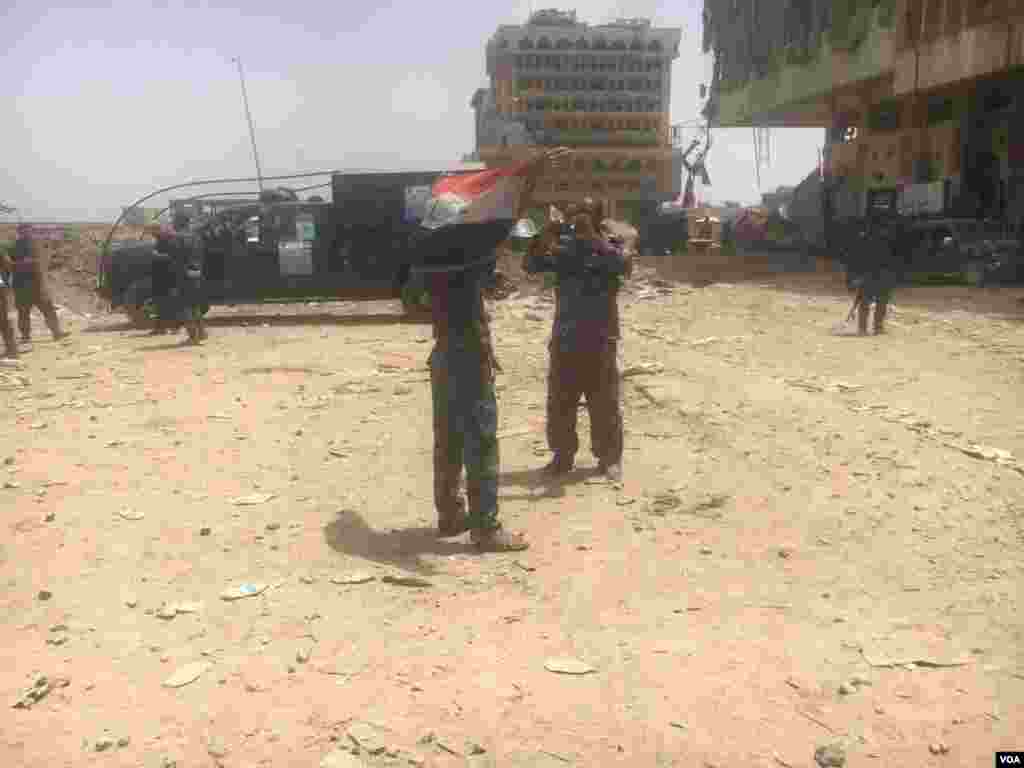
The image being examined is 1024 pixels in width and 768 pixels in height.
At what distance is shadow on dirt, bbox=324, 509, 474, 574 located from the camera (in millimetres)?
4301

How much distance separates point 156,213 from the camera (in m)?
12.9

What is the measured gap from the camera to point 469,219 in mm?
4148

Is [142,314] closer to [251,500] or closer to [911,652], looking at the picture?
[251,500]

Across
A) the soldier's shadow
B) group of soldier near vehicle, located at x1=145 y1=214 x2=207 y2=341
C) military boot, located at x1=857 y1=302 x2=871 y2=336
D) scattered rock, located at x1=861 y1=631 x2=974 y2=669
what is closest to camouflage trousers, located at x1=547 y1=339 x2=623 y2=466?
the soldier's shadow

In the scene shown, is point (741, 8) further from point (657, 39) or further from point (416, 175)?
point (416, 175)

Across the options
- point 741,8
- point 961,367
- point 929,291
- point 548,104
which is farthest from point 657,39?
point 961,367

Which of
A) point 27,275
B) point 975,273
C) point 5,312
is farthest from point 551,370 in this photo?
point 975,273

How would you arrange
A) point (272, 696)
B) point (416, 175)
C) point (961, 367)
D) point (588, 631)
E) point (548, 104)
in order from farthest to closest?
point (548, 104), point (416, 175), point (961, 367), point (588, 631), point (272, 696)

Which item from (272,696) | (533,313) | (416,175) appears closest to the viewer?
(272,696)

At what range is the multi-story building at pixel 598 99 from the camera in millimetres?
21234

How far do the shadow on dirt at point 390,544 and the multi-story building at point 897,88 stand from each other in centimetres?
1480

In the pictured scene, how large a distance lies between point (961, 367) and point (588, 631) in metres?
6.40

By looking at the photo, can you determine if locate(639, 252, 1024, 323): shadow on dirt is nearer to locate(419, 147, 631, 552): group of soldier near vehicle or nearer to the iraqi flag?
locate(419, 147, 631, 552): group of soldier near vehicle

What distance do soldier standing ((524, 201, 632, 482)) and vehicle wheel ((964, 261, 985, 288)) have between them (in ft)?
40.0
